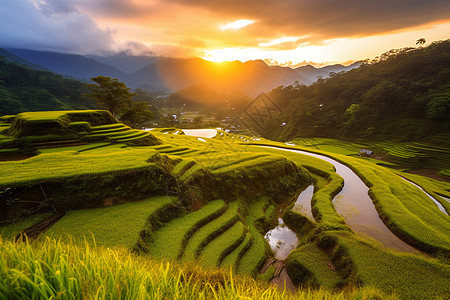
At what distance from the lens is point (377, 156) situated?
34688mm

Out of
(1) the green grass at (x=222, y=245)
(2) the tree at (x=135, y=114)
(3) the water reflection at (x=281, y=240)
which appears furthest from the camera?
(2) the tree at (x=135, y=114)

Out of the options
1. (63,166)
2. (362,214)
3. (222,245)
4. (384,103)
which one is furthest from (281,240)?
(384,103)

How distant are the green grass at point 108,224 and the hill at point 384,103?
52.3m

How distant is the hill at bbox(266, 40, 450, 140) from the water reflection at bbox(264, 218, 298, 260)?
1821 inches

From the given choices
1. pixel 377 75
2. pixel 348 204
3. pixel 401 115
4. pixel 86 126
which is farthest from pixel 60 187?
pixel 377 75

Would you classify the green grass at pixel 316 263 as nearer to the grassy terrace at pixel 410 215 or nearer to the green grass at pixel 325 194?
the green grass at pixel 325 194

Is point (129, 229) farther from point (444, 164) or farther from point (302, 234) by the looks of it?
point (444, 164)

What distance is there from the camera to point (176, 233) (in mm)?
6961

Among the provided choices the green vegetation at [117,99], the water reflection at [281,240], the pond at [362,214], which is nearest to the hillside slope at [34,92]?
the green vegetation at [117,99]

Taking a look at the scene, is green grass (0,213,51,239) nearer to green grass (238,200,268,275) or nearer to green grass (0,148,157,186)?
green grass (0,148,157,186)

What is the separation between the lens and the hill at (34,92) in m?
54.7

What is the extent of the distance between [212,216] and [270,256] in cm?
287

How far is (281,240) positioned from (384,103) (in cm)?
5903

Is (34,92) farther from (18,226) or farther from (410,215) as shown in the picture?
(410,215)
